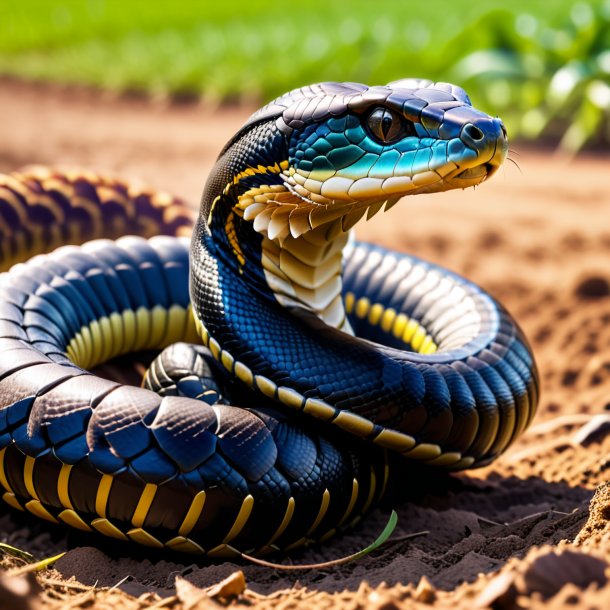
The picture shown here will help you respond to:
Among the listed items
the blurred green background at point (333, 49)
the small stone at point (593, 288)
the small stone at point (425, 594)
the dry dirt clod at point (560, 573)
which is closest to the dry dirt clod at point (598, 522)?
the dry dirt clod at point (560, 573)

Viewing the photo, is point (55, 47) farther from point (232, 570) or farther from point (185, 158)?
point (232, 570)

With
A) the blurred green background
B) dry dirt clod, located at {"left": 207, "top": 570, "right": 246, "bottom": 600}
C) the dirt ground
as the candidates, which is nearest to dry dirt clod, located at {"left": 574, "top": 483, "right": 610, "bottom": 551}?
the dirt ground

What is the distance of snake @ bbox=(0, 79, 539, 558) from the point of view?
2215 mm

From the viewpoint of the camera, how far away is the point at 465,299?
319cm

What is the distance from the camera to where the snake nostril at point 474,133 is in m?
2.14

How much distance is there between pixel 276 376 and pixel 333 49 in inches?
281

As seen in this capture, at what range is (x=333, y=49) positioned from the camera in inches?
355

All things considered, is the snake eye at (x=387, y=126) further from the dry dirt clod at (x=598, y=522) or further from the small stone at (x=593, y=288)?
the small stone at (x=593, y=288)

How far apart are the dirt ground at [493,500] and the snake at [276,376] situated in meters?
0.12

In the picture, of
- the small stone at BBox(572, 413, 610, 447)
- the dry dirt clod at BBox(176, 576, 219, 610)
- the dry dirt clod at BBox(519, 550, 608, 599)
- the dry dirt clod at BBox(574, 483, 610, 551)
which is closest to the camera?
the dry dirt clod at BBox(519, 550, 608, 599)

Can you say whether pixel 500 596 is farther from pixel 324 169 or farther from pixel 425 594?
pixel 324 169

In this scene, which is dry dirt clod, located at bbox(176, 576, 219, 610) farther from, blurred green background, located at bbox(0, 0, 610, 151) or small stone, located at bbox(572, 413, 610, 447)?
blurred green background, located at bbox(0, 0, 610, 151)

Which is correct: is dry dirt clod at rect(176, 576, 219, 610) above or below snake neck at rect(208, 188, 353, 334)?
below

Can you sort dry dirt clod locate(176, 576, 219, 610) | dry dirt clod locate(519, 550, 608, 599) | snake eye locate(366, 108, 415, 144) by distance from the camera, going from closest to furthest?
dry dirt clod locate(519, 550, 608, 599) → dry dirt clod locate(176, 576, 219, 610) → snake eye locate(366, 108, 415, 144)
